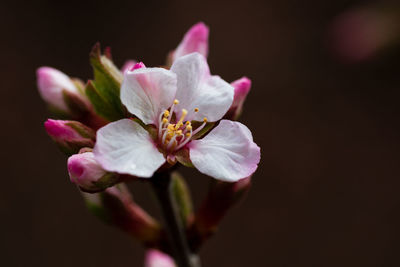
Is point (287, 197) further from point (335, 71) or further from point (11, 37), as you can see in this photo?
point (11, 37)

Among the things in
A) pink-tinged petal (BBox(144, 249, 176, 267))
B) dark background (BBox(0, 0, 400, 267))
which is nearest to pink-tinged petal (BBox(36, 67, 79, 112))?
pink-tinged petal (BBox(144, 249, 176, 267))

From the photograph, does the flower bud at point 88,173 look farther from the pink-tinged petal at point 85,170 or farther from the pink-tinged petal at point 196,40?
the pink-tinged petal at point 196,40

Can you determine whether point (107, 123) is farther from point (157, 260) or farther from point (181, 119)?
point (157, 260)

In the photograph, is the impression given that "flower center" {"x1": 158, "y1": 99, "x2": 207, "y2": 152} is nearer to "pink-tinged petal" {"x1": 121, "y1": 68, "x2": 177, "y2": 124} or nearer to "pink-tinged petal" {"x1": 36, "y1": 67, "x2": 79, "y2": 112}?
"pink-tinged petal" {"x1": 121, "y1": 68, "x2": 177, "y2": 124}

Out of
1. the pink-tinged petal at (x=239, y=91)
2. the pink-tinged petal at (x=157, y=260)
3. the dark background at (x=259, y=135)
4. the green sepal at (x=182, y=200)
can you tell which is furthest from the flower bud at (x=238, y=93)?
the dark background at (x=259, y=135)

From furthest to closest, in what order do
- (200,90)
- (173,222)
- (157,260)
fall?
(157,260) < (173,222) < (200,90)

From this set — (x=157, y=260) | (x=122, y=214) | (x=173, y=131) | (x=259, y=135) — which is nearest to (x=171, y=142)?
(x=173, y=131)

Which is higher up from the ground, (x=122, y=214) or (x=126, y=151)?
(x=126, y=151)
